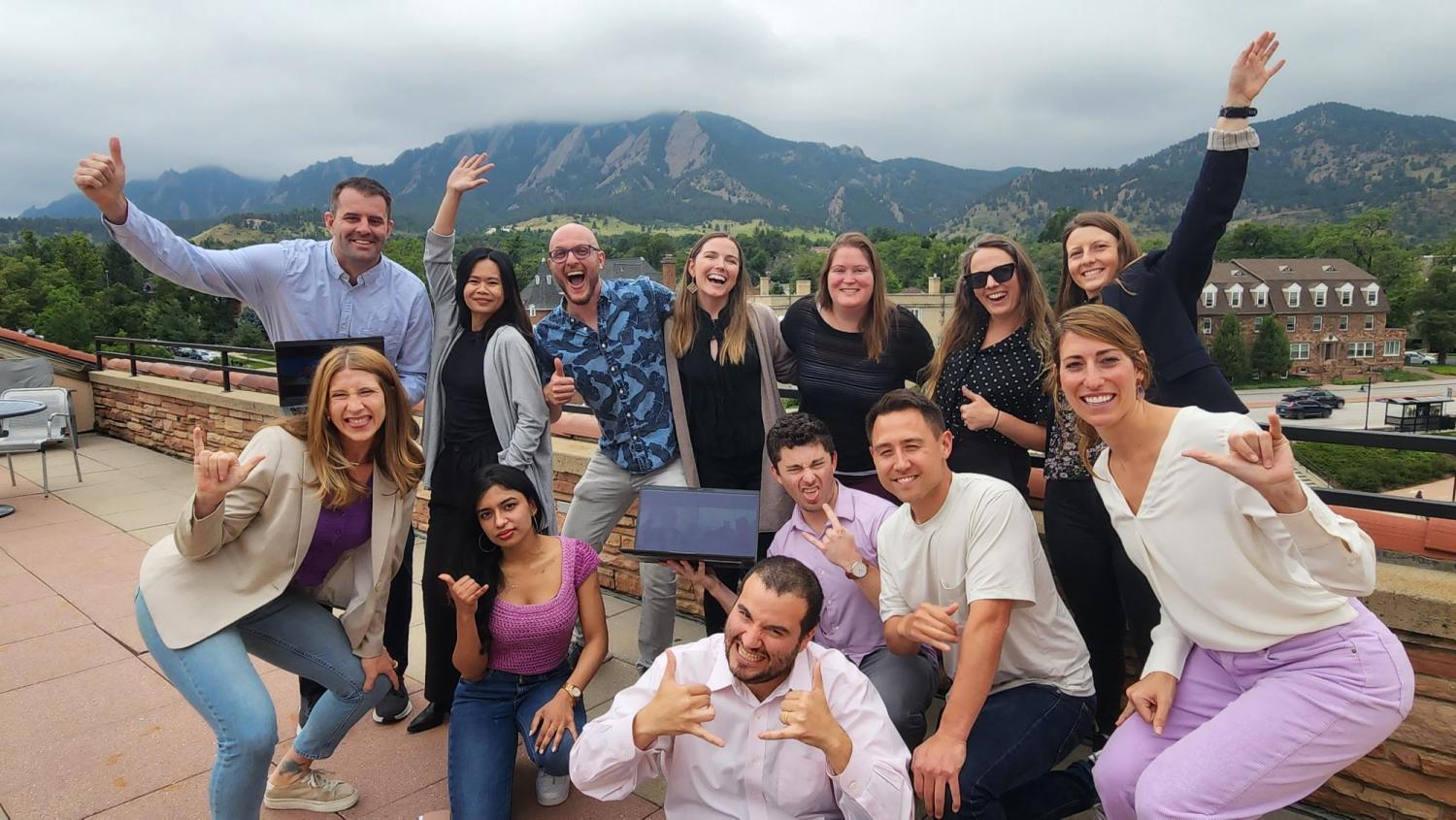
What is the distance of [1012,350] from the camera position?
8.64 ft

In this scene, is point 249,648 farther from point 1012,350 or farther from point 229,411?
point 229,411

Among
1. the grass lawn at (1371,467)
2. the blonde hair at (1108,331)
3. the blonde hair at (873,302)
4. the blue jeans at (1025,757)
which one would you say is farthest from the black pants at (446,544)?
the grass lawn at (1371,467)

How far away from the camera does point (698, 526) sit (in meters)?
2.45

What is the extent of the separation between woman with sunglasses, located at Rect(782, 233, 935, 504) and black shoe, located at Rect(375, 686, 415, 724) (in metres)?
1.91

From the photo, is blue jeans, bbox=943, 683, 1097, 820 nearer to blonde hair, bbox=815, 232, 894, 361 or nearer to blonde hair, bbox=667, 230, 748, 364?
blonde hair, bbox=815, 232, 894, 361

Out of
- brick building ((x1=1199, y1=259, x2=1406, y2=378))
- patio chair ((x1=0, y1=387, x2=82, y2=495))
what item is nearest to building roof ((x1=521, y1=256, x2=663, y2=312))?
brick building ((x1=1199, y1=259, x2=1406, y2=378))

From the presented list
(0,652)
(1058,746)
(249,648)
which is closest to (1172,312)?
(1058,746)

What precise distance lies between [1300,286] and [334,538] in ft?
308

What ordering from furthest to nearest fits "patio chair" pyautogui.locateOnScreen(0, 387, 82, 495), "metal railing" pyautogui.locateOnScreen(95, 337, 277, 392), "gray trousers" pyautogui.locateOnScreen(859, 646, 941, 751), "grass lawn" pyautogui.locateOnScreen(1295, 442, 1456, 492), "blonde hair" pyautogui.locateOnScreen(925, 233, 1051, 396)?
"grass lawn" pyautogui.locateOnScreen(1295, 442, 1456, 492), "metal railing" pyautogui.locateOnScreen(95, 337, 277, 392), "patio chair" pyautogui.locateOnScreen(0, 387, 82, 495), "blonde hair" pyautogui.locateOnScreen(925, 233, 1051, 396), "gray trousers" pyautogui.locateOnScreen(859, 646, 941, 751)

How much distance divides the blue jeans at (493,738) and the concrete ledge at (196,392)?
17.2 feet

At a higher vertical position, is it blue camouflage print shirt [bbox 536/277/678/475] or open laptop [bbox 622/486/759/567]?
blue camouflage print shirt [bbox 536/277/678/475]

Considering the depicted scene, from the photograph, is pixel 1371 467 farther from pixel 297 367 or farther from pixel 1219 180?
pixel 297 367

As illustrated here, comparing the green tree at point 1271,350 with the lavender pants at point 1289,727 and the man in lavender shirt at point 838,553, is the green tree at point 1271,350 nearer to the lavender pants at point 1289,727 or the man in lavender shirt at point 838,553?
the man in lavender shirt at point 838,553

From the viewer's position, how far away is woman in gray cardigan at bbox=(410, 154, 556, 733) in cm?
296
